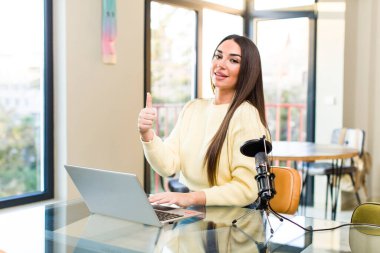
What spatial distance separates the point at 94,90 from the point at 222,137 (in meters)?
2.01

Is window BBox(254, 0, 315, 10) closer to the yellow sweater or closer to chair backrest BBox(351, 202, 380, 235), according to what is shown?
the yellow sweater

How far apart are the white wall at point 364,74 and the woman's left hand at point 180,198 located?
3.88 metres

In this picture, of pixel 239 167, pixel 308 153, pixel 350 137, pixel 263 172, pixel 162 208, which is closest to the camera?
pixel 263 172

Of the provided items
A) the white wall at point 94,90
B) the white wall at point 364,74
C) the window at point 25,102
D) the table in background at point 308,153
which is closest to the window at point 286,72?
the white wall at point 364,74

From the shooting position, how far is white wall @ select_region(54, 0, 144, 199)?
3.46 metres

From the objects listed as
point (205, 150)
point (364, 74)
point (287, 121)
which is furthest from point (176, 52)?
point (205, 150)

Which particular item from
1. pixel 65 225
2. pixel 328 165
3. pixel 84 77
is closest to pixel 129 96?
pixel 84 77

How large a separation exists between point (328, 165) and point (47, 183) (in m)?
2.40

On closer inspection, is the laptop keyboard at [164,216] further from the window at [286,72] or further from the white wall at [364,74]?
the window at [286,72]

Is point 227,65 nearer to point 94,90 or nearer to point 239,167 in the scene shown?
point 239,167

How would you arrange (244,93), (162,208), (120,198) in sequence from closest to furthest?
(120,198) → (162,208) → (244,93)

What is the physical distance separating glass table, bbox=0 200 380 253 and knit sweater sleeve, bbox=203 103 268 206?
0.21ft

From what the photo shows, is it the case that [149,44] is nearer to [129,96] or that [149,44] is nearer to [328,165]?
[129,96]

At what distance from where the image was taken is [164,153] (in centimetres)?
190
